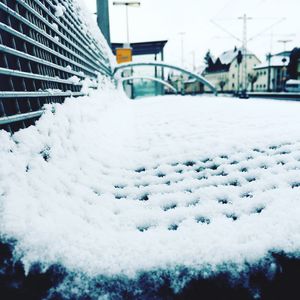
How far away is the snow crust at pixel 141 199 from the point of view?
101 cm

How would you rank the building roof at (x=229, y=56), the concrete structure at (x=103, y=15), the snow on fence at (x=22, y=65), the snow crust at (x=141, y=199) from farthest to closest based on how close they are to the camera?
the building roof at (x=229, y=56), the concrete structure at (x=103, y=15), the snow on fence at (x=22, y=65), the snow crust at (x=141, y=199)

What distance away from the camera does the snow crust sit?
101cm

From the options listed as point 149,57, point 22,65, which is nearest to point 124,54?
point 149,57

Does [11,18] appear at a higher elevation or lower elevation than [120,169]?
higher

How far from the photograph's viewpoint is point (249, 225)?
1.20 meters

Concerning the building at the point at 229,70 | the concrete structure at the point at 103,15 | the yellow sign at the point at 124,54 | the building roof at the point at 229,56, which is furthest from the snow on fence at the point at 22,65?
the building roof at the point at 229,56

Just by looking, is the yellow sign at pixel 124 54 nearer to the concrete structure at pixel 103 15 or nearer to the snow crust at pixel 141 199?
the concrete structure at pixel 103 15

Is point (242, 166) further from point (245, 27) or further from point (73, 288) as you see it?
point (245, 27)

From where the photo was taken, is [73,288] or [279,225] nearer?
[73,288]

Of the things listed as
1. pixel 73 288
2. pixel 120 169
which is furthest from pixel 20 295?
pixel 120 169

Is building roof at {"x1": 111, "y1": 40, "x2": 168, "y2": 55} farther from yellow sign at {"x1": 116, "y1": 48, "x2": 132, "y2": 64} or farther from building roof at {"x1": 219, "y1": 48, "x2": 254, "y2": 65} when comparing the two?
building roof at {"x1": 219, "y1": 48, "x2": 254, "y2": 65}

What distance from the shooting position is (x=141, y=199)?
168cm

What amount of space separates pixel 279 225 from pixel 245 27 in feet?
114

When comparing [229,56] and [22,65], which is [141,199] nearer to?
[22,65]
